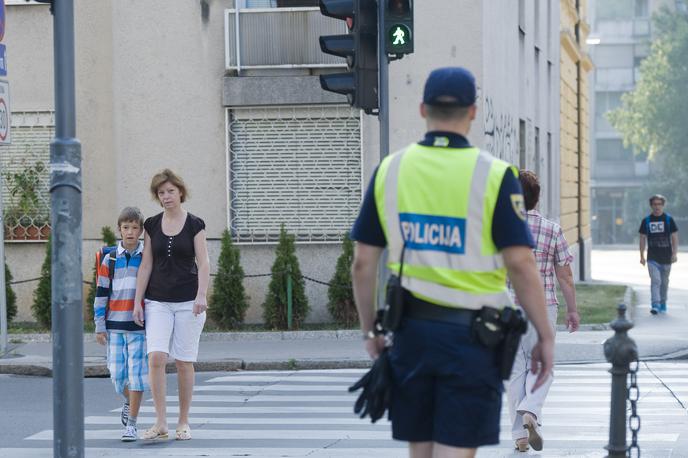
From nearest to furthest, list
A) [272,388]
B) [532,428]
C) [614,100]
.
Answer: [532,428] → [272,388] → [614,100]

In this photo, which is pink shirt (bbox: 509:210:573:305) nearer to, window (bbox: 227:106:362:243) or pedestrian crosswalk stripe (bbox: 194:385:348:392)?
pedestrian crosswalk stripe (bbox: 194:385:348:392)

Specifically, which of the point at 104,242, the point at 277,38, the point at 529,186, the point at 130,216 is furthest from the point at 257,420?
the point at 277,38

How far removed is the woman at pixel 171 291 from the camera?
9359 mm

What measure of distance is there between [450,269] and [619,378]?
202 centimetres

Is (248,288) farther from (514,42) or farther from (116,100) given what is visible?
(514,42)

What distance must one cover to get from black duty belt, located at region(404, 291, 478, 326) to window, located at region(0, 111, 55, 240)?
14.8 meters

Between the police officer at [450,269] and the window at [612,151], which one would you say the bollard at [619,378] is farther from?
the window at [612,151]

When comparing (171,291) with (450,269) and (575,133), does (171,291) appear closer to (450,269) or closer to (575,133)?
(450,269)

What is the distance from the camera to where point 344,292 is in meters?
17.8

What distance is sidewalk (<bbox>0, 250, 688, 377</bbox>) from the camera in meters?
14.5

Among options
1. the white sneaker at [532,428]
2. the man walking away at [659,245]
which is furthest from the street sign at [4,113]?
the man walking away at [659,245]

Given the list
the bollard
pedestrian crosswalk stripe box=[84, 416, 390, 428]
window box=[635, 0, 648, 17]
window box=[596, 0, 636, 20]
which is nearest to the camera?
the bollard

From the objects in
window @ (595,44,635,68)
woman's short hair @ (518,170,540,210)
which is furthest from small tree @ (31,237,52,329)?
window @ (595,44,635,68)

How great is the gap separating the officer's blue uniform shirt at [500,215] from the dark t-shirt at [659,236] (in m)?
17.4
